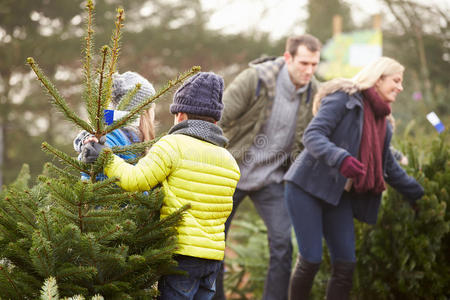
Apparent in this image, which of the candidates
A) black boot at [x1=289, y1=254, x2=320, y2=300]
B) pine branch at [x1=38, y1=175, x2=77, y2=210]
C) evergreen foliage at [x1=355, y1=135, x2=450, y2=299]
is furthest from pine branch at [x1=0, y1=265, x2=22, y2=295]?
evergreen foliage at [x1=355, y1=135, x2=450, y2=299]

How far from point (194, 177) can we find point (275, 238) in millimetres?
2145

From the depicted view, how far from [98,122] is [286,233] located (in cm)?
267

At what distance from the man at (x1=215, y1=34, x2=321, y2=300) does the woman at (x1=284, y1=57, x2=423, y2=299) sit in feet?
1.54

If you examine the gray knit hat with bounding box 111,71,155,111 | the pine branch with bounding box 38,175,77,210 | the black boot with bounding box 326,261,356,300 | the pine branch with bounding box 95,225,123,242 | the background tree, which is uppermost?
the background tree

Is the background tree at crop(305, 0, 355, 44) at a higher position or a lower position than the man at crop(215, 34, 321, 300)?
higher

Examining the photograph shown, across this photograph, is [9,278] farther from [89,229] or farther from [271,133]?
[271,133]

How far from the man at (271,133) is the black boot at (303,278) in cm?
43

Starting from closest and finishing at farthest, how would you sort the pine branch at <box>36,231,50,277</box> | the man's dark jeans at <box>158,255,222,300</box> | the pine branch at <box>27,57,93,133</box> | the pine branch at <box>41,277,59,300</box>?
the pine branch at <box>41,277,59,300</box>
the pine branch at <box>36,231,50,277</box>
the pine branch at <box>27,57,93,133</box>
the man's dark jeans at <box>158,255,222,300</box>

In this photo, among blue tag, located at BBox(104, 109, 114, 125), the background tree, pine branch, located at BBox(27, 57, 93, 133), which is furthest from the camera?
the background tree

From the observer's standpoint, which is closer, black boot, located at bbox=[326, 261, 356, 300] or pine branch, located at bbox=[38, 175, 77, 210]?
pine branch, located at bbox=[38, 175, 77, 210]

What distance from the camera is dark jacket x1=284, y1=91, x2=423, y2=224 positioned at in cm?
390

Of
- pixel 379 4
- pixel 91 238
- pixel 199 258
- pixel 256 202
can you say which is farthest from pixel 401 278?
pixel 379 4

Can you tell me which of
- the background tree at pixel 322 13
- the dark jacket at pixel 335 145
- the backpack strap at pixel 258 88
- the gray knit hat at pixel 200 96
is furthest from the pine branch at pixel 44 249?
the background tree at pixel 322 13

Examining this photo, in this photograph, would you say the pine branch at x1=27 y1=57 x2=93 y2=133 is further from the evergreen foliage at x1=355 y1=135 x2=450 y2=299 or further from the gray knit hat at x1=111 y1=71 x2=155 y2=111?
the evergreen foliage at x1=355 y1=135 x2=450 y2=299
